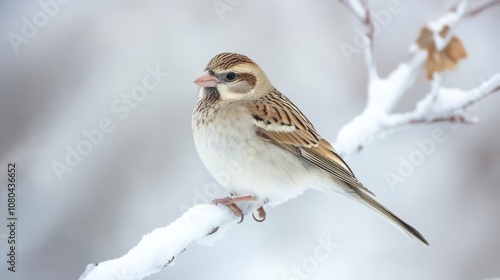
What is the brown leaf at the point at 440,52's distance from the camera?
1.38 meters

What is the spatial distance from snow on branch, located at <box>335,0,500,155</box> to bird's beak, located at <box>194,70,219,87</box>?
32 cm

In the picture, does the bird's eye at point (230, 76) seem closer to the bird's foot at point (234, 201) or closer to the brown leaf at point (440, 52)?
the bird's foot at point (234, 201)

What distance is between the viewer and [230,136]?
1.29m

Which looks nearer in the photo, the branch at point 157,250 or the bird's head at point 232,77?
the branch at point 157,250

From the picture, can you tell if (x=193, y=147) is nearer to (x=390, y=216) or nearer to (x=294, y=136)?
(x=294, y=136)

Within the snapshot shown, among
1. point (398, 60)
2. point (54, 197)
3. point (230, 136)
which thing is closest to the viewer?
point (230, 136)

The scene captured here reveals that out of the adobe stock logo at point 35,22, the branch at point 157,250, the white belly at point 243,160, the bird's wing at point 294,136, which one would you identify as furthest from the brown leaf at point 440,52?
the adobe stock logo at point 35,22

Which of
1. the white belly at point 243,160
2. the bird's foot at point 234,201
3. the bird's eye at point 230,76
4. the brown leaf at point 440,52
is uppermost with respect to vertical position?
the bird's eye at point 230,76

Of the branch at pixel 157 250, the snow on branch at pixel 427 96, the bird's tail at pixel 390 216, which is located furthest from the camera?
the snow on branch at pixel 427 96

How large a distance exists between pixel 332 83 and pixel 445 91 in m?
0.52

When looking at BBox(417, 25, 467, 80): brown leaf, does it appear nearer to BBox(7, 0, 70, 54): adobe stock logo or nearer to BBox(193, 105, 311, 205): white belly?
BBox(193, 105, 311, 205): white belly

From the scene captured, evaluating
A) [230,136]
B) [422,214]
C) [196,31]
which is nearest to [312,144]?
[230,136]

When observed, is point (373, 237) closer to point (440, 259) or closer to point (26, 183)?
point (440, 259)

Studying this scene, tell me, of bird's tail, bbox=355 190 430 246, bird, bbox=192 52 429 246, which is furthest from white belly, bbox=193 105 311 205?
bird's tail, bbox=355 190 430 246
